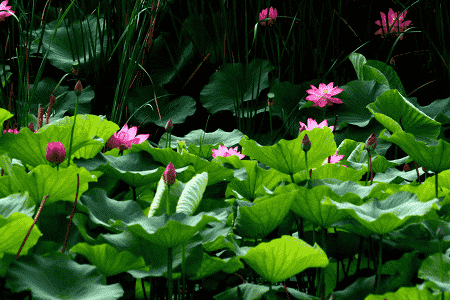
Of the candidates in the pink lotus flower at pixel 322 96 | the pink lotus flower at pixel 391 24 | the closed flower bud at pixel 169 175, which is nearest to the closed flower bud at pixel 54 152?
the closed flower bud at pixel 169 175

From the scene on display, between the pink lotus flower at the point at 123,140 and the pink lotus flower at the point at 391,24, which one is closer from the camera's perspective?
the pink lotus flower at the point at 123,140

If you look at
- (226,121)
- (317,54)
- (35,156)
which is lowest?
(226,121)

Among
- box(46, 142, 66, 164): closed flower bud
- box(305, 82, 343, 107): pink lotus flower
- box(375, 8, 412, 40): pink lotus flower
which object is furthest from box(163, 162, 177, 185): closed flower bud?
box(375, 8, 412, 40): pink lotus flower

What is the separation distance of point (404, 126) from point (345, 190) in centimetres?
75

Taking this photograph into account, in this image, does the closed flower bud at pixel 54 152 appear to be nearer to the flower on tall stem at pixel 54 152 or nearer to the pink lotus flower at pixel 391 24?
the flower on tall stem at pixel 54 152

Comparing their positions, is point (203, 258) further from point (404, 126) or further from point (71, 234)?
point (404, 126)

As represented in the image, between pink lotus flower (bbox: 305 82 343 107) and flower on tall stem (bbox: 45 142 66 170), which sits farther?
pink lotus flower (bbox: 305 82 343 107)

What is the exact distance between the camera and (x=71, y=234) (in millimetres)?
673

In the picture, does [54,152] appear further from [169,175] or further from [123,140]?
[123,140]

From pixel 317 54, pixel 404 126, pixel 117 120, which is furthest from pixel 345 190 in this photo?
pixel 317 54

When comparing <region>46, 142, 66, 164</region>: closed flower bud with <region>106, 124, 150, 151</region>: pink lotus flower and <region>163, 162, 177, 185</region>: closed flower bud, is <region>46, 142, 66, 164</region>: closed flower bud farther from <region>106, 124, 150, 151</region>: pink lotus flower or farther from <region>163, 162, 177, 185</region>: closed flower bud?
<region>106, 124, 150, 151</region>: pink lotus flower

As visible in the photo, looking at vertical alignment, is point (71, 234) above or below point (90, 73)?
above

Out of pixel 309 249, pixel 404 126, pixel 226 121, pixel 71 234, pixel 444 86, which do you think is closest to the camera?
pixel 309 249

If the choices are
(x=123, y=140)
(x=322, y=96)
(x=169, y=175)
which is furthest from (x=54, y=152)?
(x=322, y=96)
